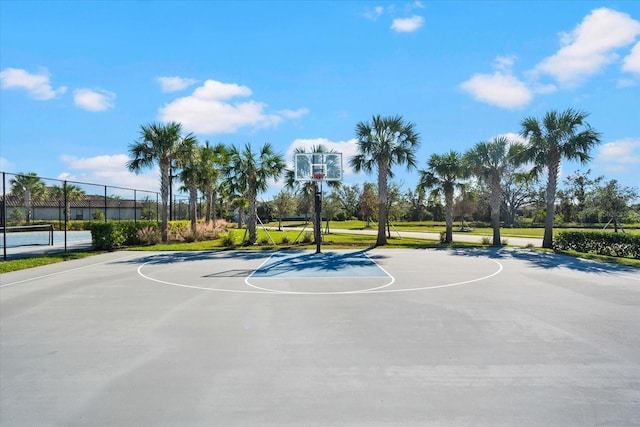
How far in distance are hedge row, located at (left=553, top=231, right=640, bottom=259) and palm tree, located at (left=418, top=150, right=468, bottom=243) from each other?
259 inches

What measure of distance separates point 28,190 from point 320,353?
43518mm

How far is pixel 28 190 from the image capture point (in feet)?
124

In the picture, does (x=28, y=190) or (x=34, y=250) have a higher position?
(x=28, y=190)

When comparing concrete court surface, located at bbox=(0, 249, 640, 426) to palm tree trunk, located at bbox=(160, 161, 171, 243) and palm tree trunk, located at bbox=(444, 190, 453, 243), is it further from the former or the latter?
palm tree trunk, located at bbox=(444, 190, 453, 243)

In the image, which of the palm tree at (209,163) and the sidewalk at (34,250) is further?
the palm tree at (209,163)

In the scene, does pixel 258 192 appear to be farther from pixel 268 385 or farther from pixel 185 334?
pixel 268 385

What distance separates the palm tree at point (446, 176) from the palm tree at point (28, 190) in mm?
34655

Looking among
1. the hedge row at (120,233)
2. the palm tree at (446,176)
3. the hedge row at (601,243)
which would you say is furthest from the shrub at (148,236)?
the hedge row at (601,243)

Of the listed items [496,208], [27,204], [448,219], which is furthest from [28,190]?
[496,208]

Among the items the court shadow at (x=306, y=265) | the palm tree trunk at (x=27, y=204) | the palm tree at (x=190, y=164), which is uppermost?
the palm tree at (x=190, y=164)

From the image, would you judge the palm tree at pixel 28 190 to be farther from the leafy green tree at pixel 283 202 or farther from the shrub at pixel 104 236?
the leafy green tree at pixel 283 202

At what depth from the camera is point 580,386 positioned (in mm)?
4422

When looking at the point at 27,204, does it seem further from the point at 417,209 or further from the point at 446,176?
the point at 417,209

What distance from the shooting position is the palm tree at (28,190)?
36531mm
